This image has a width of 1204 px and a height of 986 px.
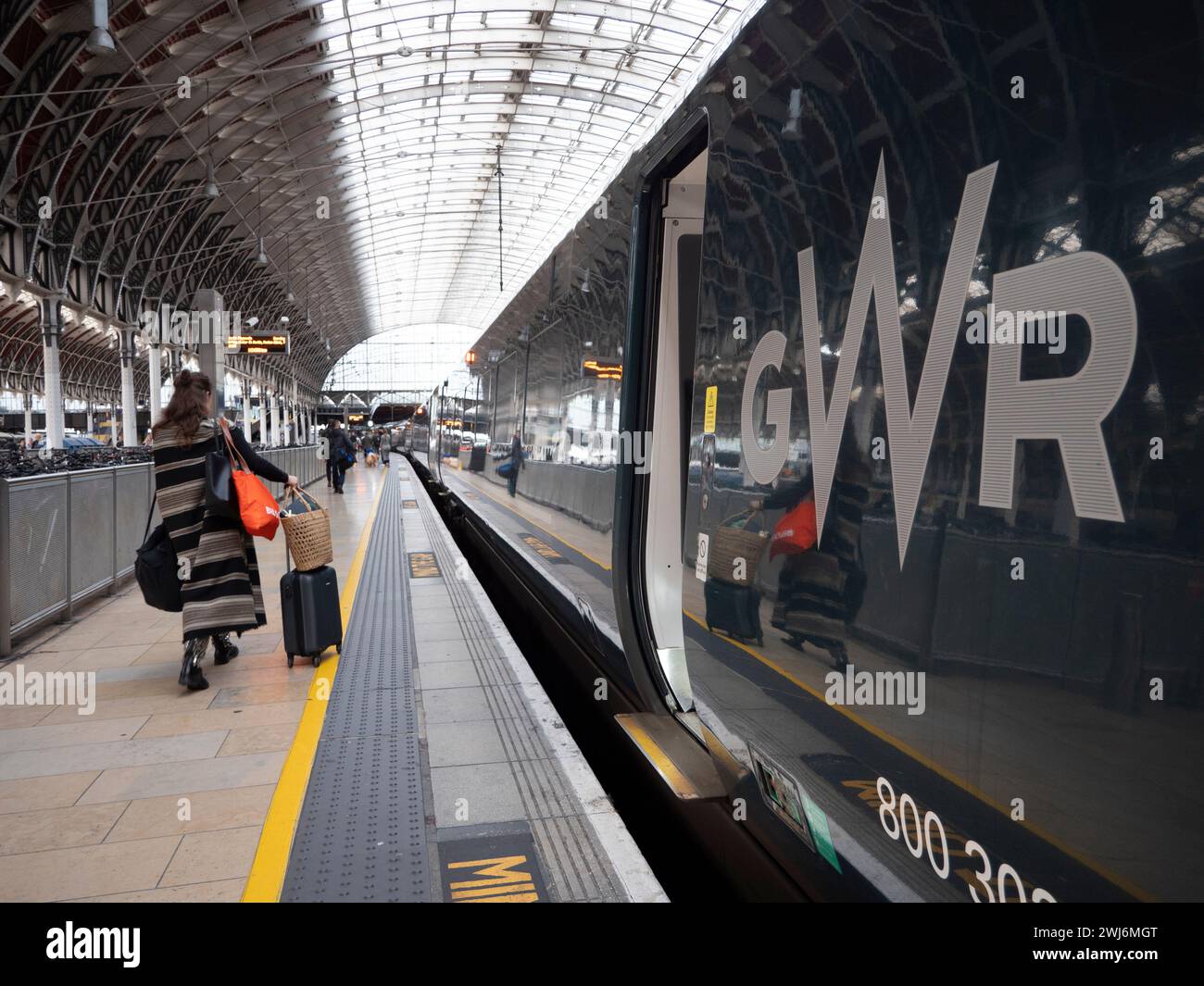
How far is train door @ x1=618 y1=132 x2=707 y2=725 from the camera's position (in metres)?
3.94

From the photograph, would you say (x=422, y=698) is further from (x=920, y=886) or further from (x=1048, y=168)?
(x=1048, y=168)

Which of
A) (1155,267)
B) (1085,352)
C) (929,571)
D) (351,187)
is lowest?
(929,571)

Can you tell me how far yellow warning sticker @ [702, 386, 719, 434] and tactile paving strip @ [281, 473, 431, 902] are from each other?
1677 millimetres

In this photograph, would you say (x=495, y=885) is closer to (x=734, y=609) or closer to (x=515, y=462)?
(x=734, y=609)

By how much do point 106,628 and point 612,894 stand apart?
5191 mm

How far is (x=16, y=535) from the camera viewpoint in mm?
5535

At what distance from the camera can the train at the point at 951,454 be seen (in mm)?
1296

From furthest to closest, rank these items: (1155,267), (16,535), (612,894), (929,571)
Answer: (16,535)
(612,894)
(929,571)
(1155,267)

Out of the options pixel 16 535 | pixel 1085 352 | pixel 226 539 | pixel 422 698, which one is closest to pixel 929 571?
pixel 1085 352

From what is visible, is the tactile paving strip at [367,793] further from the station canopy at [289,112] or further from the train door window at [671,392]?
the station canopy at [289,112]

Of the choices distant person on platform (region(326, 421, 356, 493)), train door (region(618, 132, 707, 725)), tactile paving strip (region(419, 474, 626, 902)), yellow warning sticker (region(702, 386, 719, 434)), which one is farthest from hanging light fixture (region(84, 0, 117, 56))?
yellow warning sticker (region(702, 386, 719, 434))

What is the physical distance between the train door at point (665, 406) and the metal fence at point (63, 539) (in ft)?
12.8

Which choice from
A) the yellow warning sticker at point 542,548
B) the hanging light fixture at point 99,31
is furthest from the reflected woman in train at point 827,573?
the hanging light fixture at point 99,31

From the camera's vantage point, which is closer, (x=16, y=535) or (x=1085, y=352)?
(x=1085, y=352)
